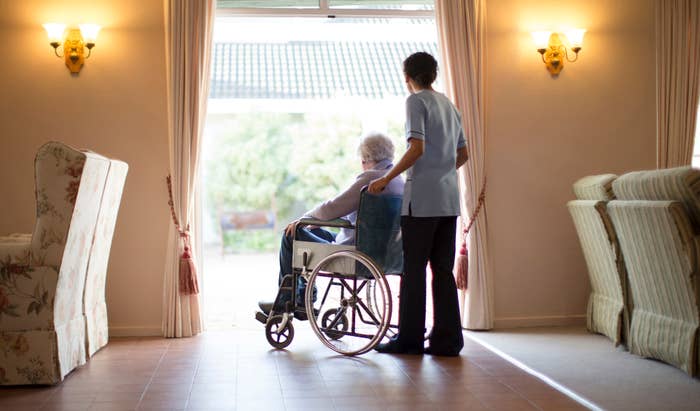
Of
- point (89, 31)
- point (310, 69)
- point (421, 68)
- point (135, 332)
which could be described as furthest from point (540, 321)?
point (310, 69)

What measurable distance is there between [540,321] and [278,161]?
28.0 feet

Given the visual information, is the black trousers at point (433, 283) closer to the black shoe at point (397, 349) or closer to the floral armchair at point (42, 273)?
the black shoe at point (397, 349)

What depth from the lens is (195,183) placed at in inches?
188

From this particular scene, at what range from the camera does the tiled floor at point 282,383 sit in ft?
10.3

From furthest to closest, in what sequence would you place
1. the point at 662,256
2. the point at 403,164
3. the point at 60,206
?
1. the point at 403,164
2. the point at 662,256
3. the point at 60,206

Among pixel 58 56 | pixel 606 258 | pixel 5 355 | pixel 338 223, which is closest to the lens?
pixel 5 355

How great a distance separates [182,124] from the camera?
4.72 meters

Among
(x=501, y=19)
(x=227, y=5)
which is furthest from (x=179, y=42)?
(x=501, y=19)

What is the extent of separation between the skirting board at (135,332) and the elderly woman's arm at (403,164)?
1.76m

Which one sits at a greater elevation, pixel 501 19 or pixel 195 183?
pixel 501 19

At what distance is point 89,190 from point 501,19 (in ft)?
9.48

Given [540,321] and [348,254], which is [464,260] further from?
[348,254]

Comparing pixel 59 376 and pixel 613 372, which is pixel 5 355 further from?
pixel 613 372

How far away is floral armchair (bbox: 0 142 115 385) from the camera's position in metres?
3.35
